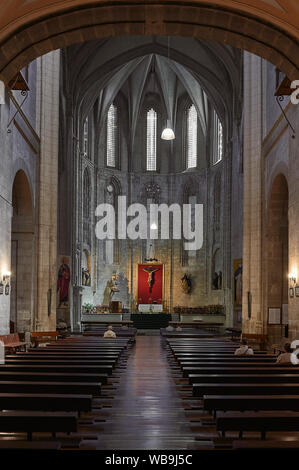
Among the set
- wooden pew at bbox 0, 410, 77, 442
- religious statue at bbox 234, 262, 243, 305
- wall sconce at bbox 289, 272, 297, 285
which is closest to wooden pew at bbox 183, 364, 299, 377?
wooden pew at bbox 0, 410, 77, 442

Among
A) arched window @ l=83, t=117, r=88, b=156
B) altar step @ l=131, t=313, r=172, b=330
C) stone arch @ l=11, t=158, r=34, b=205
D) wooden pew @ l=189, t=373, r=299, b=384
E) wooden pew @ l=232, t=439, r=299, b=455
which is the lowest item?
altar step @ l=131, t=313, r=172, b=330

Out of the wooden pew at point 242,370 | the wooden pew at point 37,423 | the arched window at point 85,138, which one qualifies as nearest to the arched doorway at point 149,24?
the wooden pew at point 242,370

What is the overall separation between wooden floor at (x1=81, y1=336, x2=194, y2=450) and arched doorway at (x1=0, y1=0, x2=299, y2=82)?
7.15 meters

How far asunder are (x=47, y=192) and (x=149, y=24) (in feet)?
28.5

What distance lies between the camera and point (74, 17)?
12.0 meters

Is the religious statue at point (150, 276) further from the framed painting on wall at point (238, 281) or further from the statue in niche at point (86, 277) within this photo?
the framed painting on wall at point (238, 281)

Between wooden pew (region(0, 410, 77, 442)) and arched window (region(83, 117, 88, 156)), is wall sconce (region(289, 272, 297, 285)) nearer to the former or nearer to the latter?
wooden pew (region(0, 410, 77, 442))

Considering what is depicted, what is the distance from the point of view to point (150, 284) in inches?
1475

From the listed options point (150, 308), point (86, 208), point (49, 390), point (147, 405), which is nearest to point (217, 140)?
point (86, 208)

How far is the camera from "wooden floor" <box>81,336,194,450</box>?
6.06m

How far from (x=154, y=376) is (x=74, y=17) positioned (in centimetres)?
770

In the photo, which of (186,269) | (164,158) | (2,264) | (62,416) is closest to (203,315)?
(186,269)

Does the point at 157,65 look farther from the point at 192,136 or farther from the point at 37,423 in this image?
the point at 37,423

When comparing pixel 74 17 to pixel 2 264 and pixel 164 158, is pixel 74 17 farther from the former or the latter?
pixel 164 158
